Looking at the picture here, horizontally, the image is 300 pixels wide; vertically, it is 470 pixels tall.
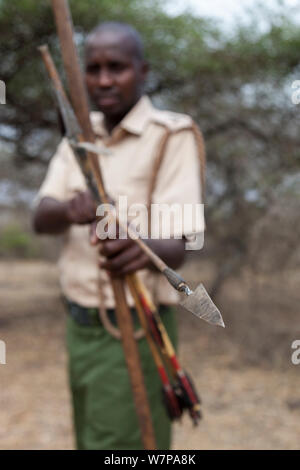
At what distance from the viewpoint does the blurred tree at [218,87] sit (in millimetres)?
3631

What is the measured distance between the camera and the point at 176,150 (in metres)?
1.41

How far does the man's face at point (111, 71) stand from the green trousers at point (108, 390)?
608 millimetres

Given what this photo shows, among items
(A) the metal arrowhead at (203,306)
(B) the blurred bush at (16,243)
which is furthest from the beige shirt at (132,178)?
(B) the blurred bush at (16,243)

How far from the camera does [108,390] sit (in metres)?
1.46

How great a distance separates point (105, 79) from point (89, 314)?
639mm

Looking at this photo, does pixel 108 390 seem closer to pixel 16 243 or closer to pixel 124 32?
pixel 124 32

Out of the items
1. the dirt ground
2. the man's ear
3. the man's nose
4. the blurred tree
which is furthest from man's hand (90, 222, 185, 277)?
the blurred tree

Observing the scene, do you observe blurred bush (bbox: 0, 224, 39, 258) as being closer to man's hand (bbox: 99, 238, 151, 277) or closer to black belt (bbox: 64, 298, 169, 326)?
black belt (bbox: 64, 298, 169, 326)

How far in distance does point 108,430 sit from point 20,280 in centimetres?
656

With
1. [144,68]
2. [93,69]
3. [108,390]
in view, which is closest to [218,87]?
[144,68]

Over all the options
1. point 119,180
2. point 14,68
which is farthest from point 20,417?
point 14,68

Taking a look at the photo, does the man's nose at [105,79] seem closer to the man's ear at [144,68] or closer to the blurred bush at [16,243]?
the man's ear at [144,68]

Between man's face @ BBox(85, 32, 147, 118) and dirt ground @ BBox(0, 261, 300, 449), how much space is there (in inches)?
76.8

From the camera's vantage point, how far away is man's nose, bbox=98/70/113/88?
140 centimetres
